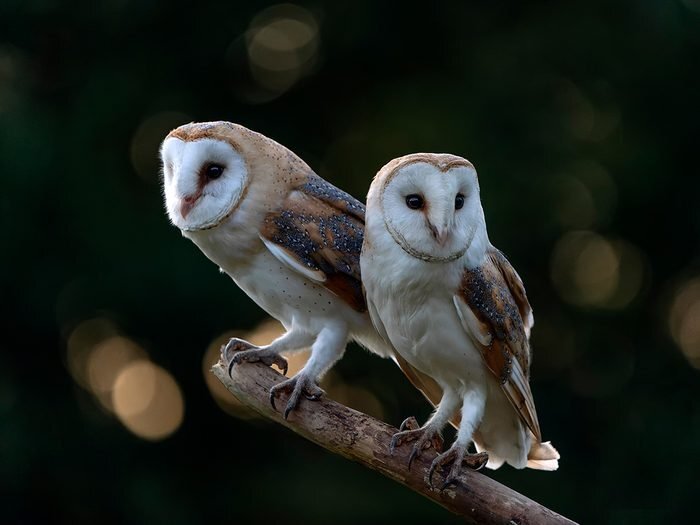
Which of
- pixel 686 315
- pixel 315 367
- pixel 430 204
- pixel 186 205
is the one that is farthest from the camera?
pixel 686 315

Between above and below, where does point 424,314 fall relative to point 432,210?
below

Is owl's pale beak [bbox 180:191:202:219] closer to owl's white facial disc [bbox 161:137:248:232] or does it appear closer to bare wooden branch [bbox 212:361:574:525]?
owl's white facial disc [bbox 161:137:248:232]

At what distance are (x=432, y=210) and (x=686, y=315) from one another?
14.1ft

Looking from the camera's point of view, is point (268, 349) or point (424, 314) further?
point (268, 349)

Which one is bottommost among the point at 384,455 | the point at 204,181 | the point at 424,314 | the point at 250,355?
the point at 384,455

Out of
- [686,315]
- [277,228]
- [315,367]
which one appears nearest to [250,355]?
[315,367]

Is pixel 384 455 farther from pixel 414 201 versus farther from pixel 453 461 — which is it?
pixel 414 201

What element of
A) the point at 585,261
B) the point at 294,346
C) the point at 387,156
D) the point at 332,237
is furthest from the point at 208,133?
the point at 585,261

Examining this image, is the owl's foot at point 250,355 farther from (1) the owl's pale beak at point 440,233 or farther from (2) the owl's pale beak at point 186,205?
(1) the owl's pale beak at point 440,233

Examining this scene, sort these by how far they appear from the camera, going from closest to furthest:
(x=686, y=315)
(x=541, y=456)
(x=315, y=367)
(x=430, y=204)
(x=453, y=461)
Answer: (x=430, y=204)
(x=453, y=461)
(x=315, y=367)
(x=541, y=456)
(x=686, y=315)

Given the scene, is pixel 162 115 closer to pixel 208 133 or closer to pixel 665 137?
pixel 665 137

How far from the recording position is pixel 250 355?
3215 mm

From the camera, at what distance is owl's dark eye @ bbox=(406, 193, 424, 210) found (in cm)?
269

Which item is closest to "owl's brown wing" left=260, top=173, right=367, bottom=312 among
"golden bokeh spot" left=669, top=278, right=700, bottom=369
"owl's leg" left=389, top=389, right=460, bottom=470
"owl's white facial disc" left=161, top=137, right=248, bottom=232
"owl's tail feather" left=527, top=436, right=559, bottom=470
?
"owl's white facial disc" left=161, top=137, right=248, bottom=232
